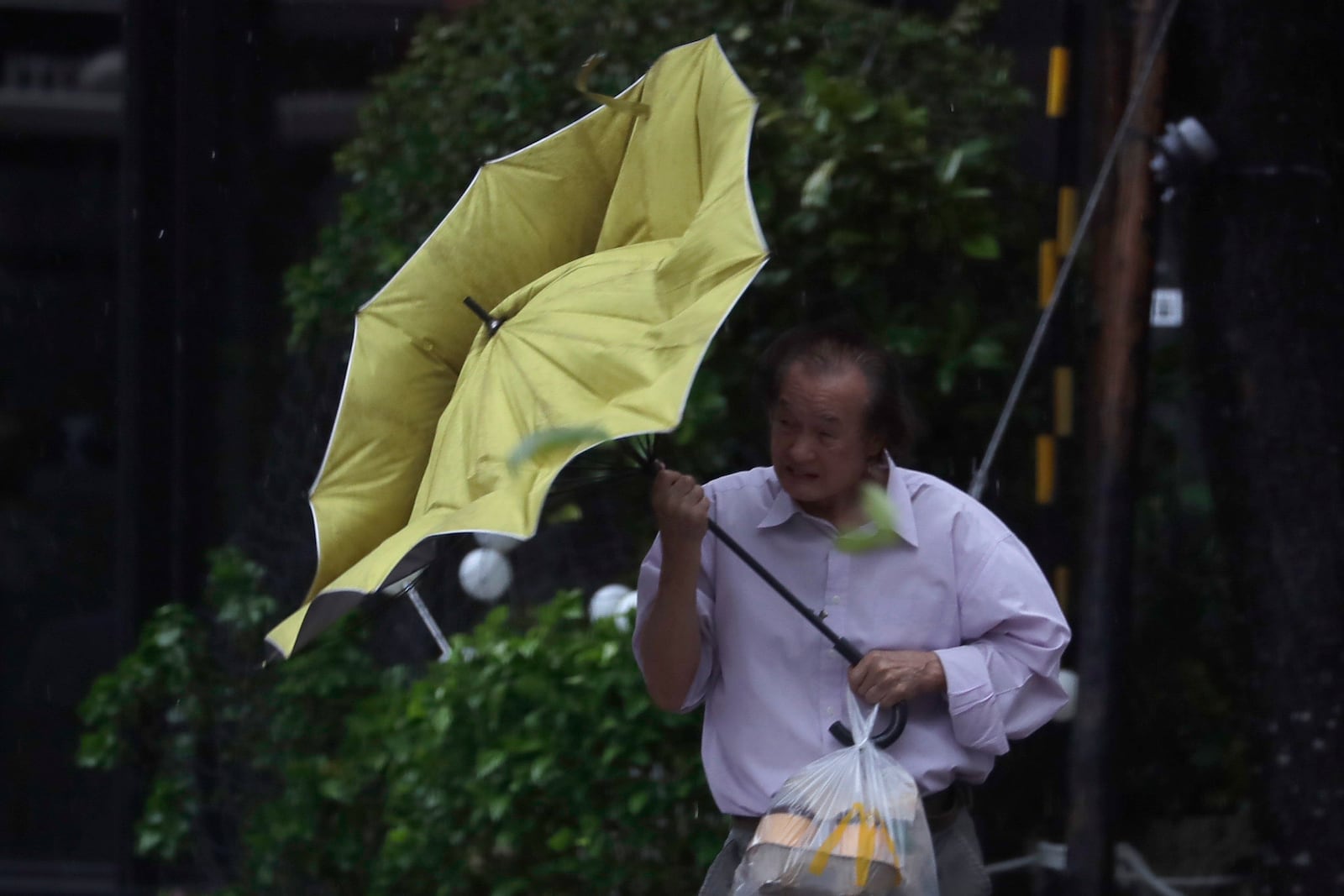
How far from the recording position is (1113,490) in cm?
424

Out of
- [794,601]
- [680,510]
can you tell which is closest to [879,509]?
[794,601]

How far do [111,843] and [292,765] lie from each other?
195 centimetres

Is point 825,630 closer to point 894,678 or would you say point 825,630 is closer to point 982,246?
point 894,678

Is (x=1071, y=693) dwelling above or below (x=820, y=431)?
below

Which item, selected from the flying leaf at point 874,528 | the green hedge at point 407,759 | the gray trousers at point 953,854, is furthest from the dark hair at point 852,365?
the green hedge at point 407,759

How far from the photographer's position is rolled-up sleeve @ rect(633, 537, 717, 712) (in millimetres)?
2656

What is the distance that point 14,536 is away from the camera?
6.23 m

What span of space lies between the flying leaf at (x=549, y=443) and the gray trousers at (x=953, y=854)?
816 mm

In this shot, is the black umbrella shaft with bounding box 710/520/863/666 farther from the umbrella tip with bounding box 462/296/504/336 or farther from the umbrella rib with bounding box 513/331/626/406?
the umbrella tip with bounding box 462/296/504/336

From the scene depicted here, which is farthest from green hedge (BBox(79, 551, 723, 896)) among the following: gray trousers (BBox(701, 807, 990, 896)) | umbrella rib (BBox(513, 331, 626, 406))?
umbrella rib (BBox(513, 331, 626, 406))

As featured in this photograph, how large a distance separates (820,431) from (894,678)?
395mm

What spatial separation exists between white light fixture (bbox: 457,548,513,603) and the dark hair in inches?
74.5

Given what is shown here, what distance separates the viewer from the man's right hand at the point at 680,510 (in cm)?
246

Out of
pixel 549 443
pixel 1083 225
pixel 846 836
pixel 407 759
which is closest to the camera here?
pixel 549 443
